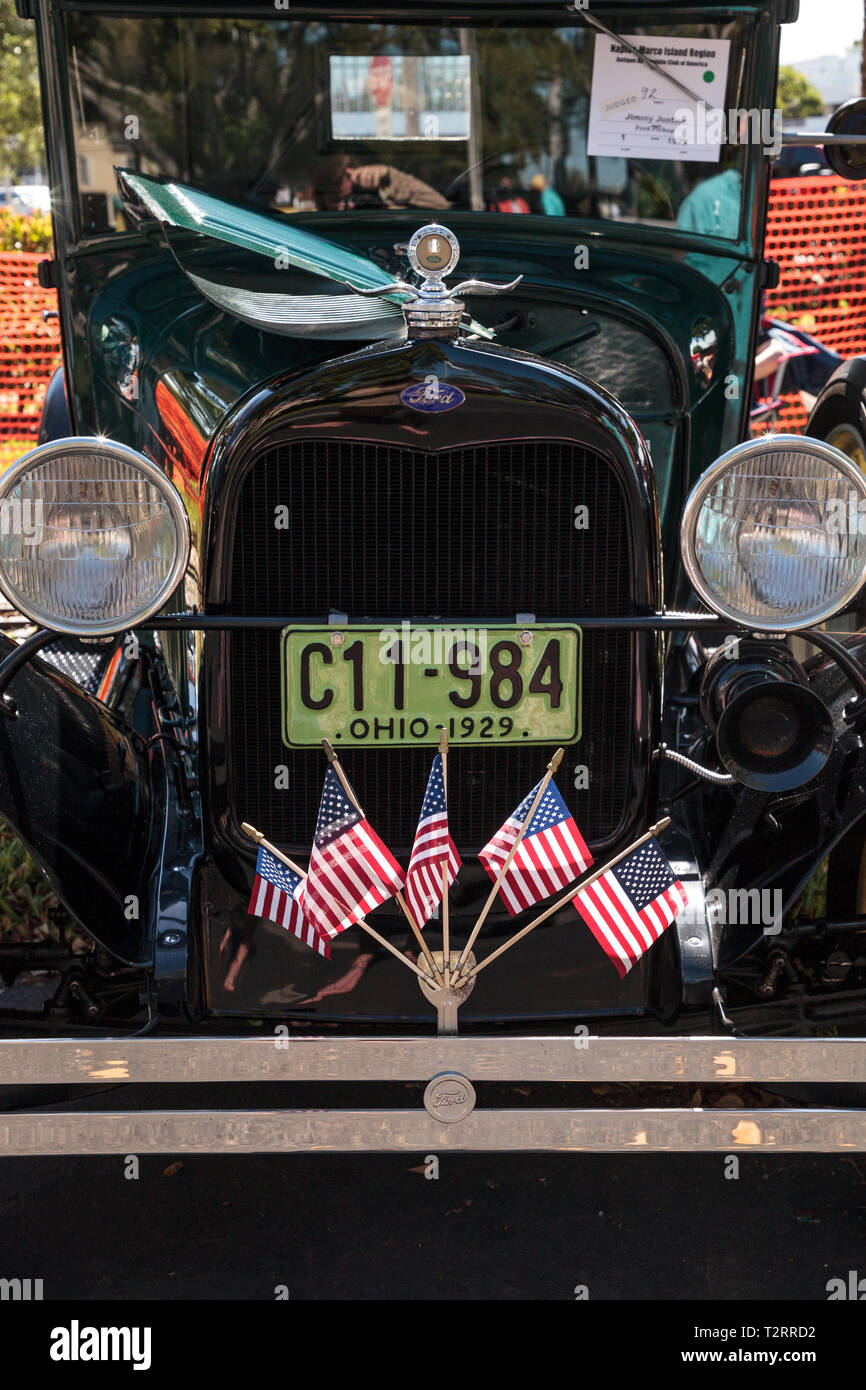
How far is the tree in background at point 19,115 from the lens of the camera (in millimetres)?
13219

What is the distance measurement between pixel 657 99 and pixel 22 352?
265 inches

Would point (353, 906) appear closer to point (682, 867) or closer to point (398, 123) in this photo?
point (682, 867)

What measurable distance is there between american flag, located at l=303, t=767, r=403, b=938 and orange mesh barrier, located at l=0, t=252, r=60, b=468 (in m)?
6.62

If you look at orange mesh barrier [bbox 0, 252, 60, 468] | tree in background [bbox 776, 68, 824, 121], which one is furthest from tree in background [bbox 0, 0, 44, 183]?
tree in background [bbox 776, 68, 824, 121]

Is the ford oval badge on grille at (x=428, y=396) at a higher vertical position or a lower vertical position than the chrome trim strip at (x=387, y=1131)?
higher

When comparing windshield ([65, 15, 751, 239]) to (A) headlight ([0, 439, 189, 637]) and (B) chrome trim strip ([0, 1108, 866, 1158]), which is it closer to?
(A) headlight ([0, 439, 189, 637])

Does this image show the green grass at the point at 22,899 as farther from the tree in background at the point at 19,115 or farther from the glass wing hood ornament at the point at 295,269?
the tree in background at the point at 19,115

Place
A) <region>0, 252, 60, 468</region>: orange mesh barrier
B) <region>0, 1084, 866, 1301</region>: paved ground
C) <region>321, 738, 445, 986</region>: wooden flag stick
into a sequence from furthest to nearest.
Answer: <region>0, 252, 60, 468</region>: orange mesh barrier
<region>0, 1084, 866, 1301</region>: paved ground
<region>321, 738, 445, 986</region>: wooden flag stick

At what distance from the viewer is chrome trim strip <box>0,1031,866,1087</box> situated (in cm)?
204

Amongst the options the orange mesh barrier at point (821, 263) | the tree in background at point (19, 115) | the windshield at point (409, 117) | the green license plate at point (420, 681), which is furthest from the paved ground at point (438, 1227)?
the tree in background at point (19, 115)

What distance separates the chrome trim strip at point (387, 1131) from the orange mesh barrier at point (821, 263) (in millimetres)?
7899

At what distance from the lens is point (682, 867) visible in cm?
249

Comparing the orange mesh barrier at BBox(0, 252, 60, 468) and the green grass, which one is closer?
the green grass
